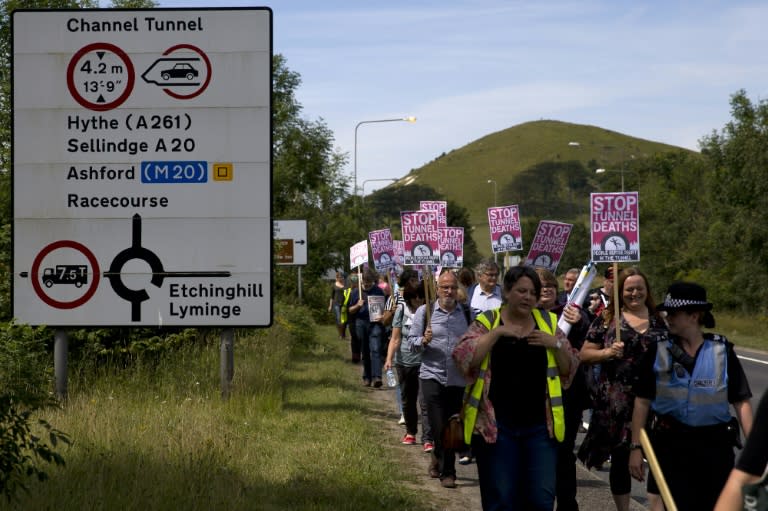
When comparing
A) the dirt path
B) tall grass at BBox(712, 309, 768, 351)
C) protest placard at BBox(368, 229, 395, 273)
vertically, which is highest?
protest placard at BBox(368, 229, 395, 273)

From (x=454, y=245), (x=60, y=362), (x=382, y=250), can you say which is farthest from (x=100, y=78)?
(x=382, y=250)

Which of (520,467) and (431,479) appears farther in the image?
(431,479)

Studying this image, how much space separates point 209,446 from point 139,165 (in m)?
3.28

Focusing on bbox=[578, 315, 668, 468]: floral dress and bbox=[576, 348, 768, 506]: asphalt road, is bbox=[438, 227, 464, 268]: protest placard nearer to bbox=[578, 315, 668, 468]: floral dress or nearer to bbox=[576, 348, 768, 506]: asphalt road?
bbox=[576, 348, 768, 506]: asphalt road

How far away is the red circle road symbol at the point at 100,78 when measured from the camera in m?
11.5

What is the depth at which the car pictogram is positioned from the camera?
11688 mm

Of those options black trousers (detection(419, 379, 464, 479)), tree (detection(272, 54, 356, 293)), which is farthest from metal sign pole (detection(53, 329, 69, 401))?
tree (detection(272, 54, 356, 293))

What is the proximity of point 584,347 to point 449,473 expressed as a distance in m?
2.46

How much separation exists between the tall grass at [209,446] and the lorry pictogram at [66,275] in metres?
1.17

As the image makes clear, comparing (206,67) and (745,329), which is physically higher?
(206,67)

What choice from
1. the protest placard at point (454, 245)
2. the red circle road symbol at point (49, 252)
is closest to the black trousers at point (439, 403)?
the red circle road symbol at point (49, 252)

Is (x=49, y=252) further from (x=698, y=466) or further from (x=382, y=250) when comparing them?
(x=382, y=250)

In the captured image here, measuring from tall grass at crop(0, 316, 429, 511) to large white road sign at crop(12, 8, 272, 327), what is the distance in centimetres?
114

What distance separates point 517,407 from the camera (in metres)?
6.88
